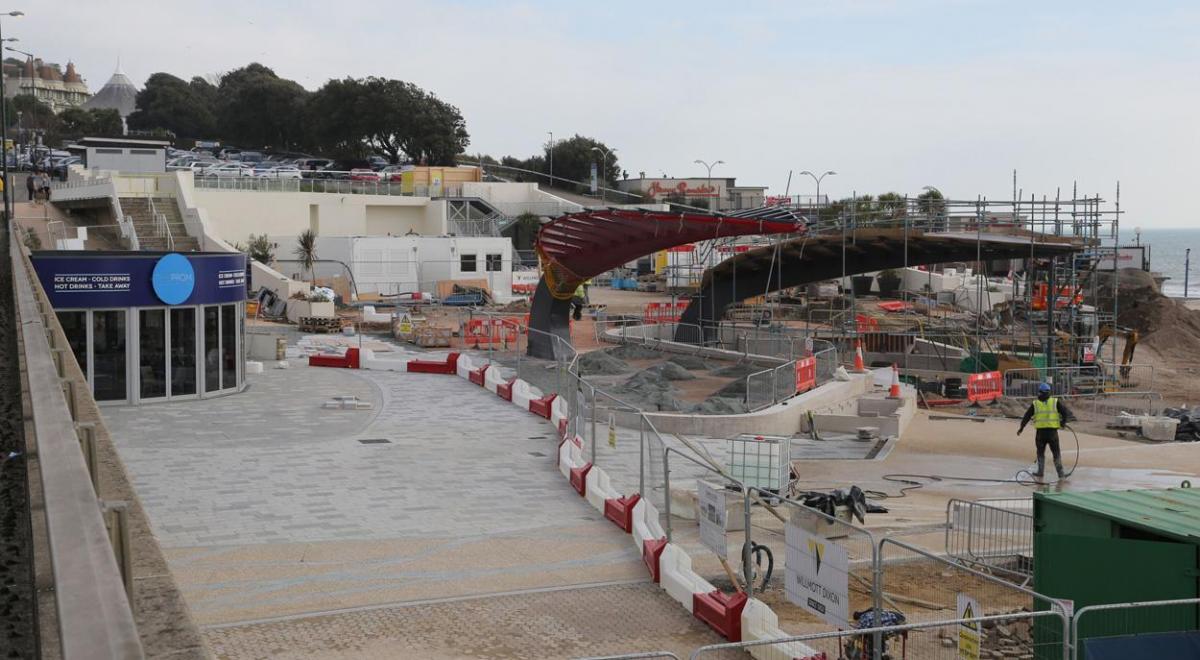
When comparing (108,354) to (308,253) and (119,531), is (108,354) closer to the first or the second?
(119,531)

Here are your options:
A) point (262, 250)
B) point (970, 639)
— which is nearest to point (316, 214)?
point (262, 250)

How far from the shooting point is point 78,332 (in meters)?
21.7

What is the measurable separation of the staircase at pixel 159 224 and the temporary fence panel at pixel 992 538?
43.5 meters

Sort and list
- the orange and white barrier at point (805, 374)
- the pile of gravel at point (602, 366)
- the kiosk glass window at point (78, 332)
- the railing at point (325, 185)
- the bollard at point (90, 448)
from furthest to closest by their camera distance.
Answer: the railing at point (325, 185) < the pile of gravel at point (602, 366) < the orange and white barrier at point (805, 374) < the kiosk glass window at point (78, 332) < the bollard at point (90, 448)

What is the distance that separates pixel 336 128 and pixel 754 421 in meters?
96.3

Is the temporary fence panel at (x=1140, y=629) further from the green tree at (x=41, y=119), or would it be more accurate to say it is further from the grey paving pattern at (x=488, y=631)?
the green tree at (x=41, y=119)

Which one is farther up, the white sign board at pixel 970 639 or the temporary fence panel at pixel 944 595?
the white sign board at pixel 970 639

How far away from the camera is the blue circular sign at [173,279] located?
72.4 ft

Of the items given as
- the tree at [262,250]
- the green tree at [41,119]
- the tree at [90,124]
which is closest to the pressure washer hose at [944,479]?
the tree at [262,250]

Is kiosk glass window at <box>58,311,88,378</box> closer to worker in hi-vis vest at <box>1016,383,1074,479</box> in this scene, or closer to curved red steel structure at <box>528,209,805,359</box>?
curved red steel structure at <box>528,209,805,359</box>

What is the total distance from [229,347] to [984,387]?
1734 cm

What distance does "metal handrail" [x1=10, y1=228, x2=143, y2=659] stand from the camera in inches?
144

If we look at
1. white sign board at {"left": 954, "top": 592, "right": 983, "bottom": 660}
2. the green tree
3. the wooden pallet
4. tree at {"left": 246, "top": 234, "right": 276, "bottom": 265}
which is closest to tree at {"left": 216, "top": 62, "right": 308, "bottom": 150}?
the green tree

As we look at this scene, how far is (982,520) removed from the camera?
13.8 meters
